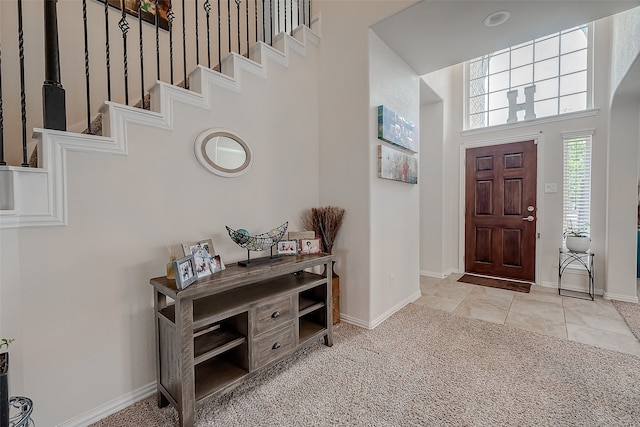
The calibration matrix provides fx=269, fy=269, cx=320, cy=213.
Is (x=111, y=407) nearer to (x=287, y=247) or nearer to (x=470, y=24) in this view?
(x=287, y=247)

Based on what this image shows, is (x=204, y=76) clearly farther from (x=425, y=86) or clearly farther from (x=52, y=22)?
(x=425, y=86)

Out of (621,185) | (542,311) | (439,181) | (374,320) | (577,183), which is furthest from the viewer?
(439,181)

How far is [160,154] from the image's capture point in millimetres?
1632

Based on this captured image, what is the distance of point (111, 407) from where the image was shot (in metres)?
1.47

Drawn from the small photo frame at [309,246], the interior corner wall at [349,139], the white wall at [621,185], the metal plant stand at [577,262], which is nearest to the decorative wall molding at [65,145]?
the interior corner wall at [349,139]

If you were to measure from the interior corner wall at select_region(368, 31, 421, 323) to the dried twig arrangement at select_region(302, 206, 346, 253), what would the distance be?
32 cm

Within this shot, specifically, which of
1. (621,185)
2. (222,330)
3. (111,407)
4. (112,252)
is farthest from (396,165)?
(111,407)

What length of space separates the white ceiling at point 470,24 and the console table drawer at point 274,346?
2.58 metres

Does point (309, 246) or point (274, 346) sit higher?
point (309, 246)

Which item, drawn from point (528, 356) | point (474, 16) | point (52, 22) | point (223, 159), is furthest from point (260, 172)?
point (528, 356)

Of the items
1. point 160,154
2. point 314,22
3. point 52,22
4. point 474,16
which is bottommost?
point 160,154

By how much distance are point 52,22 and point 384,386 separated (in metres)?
2.73

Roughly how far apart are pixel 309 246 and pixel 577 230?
11.7 ft

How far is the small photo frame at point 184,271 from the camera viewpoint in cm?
132
